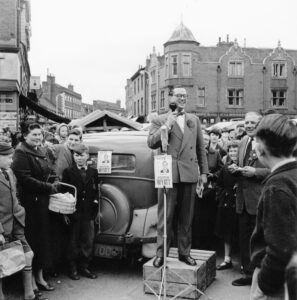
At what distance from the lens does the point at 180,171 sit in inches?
220

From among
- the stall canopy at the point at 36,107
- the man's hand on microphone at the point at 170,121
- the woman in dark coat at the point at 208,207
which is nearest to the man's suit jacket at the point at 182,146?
the man's hand on microphone at the point at 170,121

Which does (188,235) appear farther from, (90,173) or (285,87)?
(285,87)

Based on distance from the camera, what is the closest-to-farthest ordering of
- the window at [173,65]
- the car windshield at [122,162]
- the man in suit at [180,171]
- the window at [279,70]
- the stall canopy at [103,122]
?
1. the man in suit at [180,171]
2. the car windshield at [122,162]
3. the stall canopy at [103,122]
4. the window at [173,65]
5. the window at [279,70]

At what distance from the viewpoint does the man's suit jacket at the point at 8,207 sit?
4.96 meters

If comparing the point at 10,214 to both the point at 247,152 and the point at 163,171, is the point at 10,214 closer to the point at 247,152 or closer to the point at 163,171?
the point at 163,171

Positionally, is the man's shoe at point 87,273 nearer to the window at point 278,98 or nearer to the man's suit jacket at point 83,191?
the man's suit jacket at point 83,191

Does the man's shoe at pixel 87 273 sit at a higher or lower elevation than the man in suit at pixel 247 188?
lower

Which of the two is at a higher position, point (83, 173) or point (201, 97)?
point (201, 97)

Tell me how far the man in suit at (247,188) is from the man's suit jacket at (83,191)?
1.82 metres

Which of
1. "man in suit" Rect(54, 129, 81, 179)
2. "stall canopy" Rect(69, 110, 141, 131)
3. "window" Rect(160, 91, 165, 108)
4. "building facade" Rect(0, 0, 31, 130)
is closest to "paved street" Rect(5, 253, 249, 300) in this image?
"man in suit" Rect(54, 129, 81, 179)

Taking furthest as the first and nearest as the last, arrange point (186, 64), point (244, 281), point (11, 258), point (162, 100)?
point (162, 100), point (186, 64), point (244, 281), point (11, 258)

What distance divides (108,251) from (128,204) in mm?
672

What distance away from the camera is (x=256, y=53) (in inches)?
1779

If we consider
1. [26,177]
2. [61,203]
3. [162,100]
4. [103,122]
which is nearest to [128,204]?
[61,203]
